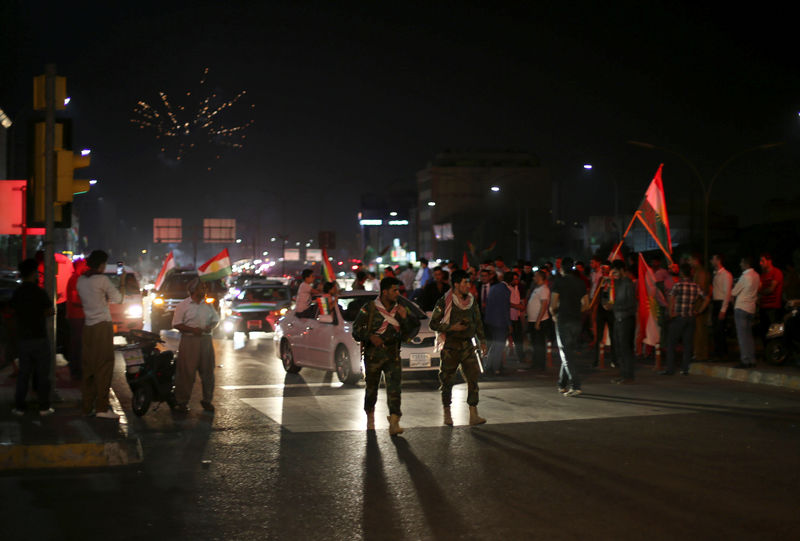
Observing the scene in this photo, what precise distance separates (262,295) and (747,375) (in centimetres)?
1457

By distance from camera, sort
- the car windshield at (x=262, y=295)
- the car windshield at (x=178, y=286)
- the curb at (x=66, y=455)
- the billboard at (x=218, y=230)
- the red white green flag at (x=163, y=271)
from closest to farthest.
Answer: the curb at (x=66, y=455) < the red white green flag at (x=163, y=271) < the car windshield at (x=262, y=295) < the car windshield at (x=178, y=286) < the billboard at (x=218, y=230)

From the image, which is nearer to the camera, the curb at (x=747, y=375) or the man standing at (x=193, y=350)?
the man standing at (x=193, y=350)

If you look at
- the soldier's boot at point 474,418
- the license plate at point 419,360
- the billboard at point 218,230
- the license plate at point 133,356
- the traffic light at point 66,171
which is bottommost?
the soldier's boot at point 474,418

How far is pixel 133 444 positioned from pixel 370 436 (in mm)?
2482

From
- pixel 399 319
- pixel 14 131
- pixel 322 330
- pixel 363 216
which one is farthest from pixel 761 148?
pixel 363 216

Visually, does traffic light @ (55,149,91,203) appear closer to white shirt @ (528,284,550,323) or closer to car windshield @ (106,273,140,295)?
white shirt @ (528,284,550,323)

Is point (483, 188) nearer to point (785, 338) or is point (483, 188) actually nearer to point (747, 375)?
point (785, 338)

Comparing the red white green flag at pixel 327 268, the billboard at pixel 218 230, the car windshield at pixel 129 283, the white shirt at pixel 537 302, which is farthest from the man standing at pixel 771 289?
the billboard at pixel 218 230

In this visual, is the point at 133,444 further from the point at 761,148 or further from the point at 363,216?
the point at 363,216

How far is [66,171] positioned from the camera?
1146cm

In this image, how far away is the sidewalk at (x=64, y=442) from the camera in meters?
8.53

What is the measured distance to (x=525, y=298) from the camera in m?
19.6

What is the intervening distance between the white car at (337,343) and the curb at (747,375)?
15.9 feet

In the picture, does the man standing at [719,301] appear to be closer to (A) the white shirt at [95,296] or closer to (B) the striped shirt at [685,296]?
(B) the striped shirt at [685,296]
